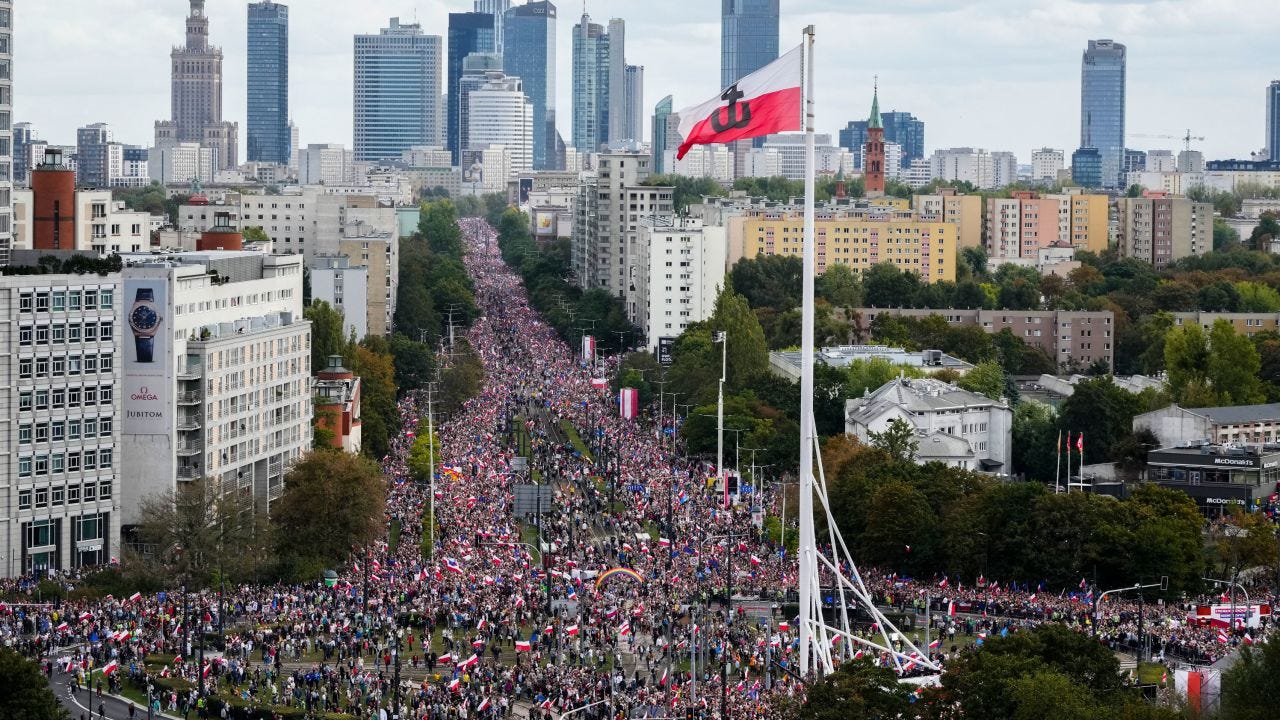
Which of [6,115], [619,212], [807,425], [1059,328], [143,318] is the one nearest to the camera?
[807,425]

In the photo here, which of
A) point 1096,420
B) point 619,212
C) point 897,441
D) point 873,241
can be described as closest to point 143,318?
point 897,441

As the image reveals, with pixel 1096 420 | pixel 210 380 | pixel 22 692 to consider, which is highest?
pixel 210 380

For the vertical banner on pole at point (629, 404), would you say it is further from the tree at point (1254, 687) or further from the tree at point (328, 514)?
the tree at point (1254, 687)

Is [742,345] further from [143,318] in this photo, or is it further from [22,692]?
[22,692]

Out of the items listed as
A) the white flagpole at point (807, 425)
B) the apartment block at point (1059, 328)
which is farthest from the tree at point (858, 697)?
the apartment block at point (1059, 328)

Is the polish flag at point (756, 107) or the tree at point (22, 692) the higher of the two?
the polish flag at point (756, 107)

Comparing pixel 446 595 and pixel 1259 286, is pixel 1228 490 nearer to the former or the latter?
pixel 446 595
